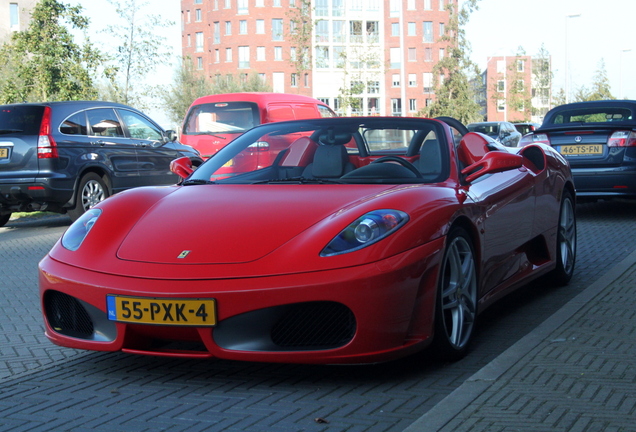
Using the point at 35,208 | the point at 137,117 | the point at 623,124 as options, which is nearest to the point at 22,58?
the point at 137,117

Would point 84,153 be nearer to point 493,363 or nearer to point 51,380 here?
point 51,380

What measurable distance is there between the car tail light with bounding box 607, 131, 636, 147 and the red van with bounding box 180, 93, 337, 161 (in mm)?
5803

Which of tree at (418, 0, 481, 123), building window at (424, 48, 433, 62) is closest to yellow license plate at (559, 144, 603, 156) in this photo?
tree at (418, 0, 481, 123)

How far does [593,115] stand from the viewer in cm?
1200

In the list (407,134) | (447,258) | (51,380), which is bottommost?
(51,380)

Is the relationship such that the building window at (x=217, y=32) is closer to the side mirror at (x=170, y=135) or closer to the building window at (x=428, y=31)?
the building window at (x=428, y=31)

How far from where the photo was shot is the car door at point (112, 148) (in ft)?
38.7

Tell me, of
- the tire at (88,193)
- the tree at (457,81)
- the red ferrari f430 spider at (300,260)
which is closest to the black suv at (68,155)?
the tire at (88,193)

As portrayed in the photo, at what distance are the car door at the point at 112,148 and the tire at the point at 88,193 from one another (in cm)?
19

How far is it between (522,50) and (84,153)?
56501 millimetres

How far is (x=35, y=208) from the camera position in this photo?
11.1 metres

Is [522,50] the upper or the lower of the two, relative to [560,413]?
upper

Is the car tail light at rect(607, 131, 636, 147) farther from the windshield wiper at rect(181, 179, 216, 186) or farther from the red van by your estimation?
the windshield wiper at rect(181, 179, 216, 186)

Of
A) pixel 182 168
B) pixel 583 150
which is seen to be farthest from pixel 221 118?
pixel 182 168
